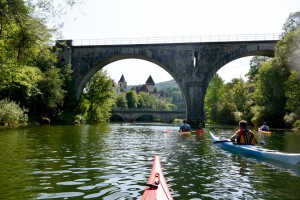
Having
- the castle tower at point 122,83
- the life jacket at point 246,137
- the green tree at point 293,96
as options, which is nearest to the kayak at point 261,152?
the life jacket at point 246,137

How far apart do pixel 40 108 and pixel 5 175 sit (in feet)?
85.4

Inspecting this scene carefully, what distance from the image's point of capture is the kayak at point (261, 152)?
8617 mm

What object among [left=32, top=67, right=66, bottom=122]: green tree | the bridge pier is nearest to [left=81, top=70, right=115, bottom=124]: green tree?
[left=32, top=67, right=66, bottom=122]: green tree

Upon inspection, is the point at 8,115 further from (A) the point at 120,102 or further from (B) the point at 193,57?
(A) the point at 120,102

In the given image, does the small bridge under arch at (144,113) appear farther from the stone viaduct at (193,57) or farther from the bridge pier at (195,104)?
the bridge pier at (195,104)

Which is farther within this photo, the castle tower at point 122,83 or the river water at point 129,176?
the castle tower at point 122,83

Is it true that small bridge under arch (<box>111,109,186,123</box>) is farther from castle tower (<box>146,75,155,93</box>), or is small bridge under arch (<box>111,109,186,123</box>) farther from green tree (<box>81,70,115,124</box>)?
castle tower (<box>146,75,155,93</box>)

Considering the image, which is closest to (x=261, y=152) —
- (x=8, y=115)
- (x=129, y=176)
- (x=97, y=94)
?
(x=129, y=176)

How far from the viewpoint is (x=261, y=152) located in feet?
32.4

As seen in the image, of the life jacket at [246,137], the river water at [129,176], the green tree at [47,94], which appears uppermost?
the green tree at [47,94]

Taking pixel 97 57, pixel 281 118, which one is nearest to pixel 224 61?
pixel 281 118

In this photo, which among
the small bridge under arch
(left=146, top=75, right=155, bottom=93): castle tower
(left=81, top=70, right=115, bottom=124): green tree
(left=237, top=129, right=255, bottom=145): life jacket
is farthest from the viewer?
(left=146, top=75, right=155, bottom=93): castle tower

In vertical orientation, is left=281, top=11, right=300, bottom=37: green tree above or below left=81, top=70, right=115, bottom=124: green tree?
above

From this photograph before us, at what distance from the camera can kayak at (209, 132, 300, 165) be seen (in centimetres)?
862
